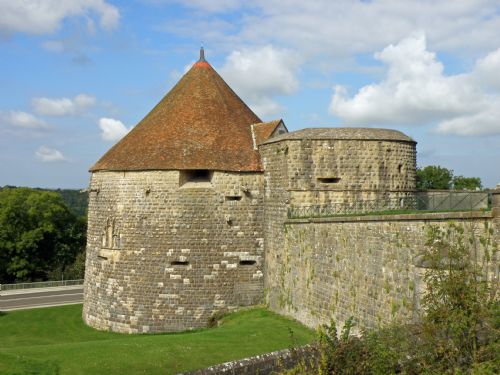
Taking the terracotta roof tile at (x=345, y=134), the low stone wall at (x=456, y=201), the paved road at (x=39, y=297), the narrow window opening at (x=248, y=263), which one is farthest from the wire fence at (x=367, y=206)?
the paved road at (x=39, y=297)

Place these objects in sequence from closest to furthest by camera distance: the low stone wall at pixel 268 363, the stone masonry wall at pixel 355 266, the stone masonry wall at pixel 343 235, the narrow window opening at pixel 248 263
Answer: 1. the low stone wall at pixel 268 363
2. the stone masonry wall at pixel 355 266
3. the stone masonry wall at pixel 343 235
4. the narrow window opening at pixel 248 263

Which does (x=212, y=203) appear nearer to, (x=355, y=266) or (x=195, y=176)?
(x=195, y=176)

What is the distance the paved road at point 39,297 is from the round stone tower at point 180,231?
31.9 ft

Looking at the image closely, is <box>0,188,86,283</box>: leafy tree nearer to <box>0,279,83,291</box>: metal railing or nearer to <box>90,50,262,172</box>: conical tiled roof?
<box>0,279,83,291</box>: metal railing

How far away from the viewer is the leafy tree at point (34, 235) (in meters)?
42.8

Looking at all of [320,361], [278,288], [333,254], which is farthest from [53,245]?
[320,361]

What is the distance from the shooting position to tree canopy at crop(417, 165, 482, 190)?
2032 inches

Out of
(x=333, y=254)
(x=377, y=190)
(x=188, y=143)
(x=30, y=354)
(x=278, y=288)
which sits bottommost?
(x=30, y=354)

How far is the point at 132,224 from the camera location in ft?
71.6

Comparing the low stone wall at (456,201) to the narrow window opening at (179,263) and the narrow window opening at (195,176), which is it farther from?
the narrow window opening at (179,263)

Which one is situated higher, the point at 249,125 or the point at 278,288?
the point at 249,125

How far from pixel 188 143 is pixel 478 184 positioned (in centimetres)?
4010

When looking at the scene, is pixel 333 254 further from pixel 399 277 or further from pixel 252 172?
pixel 252 172

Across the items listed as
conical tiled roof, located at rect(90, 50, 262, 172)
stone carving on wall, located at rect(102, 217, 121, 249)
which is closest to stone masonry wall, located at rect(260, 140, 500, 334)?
conical tiled roof, located at rect(90, 50, 262, 172)
